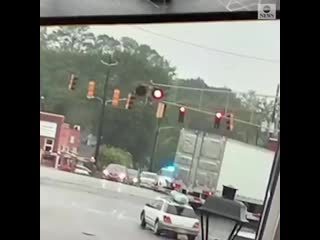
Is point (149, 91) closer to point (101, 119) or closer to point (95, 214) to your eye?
point (101, 119)

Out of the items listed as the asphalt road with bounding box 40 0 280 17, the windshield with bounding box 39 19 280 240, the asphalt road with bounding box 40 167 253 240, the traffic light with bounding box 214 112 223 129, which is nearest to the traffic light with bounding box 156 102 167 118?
the windshield with bounding box 39 19 280 240

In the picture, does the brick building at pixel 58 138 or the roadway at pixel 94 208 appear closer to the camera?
the brick building at pixel 58 138

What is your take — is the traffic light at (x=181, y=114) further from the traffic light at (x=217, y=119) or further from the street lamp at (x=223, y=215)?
the street lamp at (x=223, y=215)

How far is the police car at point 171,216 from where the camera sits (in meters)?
2.81

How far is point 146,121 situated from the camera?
277 centimetres

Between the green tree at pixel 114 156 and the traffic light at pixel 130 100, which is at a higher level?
the traffic light at pixel 130 100

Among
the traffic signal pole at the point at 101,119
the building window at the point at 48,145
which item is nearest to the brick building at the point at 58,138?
the building window at the point at 48,145

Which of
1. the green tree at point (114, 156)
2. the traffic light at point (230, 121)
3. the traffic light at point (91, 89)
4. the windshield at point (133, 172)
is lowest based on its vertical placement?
the windshield at point (133, 172)

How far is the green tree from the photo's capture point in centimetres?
281
